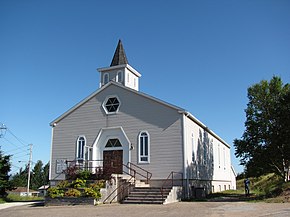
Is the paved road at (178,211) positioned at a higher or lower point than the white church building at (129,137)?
lower

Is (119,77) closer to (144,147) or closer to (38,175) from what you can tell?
(144,147)

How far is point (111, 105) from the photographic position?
24.6 m

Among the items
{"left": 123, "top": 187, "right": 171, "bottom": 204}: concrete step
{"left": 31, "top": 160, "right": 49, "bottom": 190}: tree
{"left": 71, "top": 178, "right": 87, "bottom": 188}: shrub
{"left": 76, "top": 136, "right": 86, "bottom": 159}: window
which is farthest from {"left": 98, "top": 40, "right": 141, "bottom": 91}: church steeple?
{"left": 31, "top": 160, "right": 49, "bottom": 190}: tree

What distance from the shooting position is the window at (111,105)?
80.0 feet

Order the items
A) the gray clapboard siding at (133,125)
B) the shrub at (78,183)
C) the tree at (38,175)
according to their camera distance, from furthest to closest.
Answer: the tree at (38,175) → the gray clapboard siding at (133,125) → the shrub at (78,183)

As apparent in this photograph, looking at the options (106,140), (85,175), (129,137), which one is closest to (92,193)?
(85,175)

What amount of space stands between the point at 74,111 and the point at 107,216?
14196mm

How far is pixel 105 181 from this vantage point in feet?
62.9

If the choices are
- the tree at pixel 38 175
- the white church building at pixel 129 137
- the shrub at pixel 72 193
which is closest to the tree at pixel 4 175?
the white church building at pixel 129 137

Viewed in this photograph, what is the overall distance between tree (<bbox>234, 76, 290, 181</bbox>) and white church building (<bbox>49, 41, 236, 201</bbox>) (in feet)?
11.4

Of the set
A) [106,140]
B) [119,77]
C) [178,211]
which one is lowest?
[178,211]

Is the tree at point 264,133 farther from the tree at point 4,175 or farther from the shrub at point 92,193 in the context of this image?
the tree at point 4,175

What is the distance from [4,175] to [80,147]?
6486mm

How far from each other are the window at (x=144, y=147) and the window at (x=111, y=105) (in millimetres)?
2943
